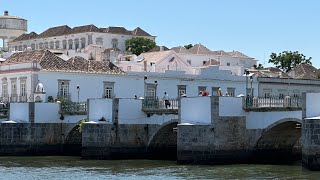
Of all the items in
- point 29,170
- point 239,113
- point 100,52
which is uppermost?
point 100,52

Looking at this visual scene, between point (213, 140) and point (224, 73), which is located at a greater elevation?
point (224, 73)

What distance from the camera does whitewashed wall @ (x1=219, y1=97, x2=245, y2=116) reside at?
36281mm

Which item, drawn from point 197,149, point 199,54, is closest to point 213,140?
point 197,149

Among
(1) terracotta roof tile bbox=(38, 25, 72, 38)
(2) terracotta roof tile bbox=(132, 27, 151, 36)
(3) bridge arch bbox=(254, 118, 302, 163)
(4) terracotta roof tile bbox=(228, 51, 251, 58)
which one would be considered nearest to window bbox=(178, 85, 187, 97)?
(3) bridge arch bbox=(254, 118, 302, 163)

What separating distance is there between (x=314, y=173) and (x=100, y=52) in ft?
157

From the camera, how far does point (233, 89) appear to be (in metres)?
60.8

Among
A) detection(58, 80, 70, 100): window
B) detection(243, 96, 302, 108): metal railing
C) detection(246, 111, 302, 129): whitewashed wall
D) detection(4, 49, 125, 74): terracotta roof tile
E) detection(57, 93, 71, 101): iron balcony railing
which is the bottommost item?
detection(246, 111, 302, 129): whitewashed wall

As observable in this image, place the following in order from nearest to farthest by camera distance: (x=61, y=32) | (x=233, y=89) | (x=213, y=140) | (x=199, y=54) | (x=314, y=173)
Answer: (x=314, y=173)
(x=213, y=140)
(x=233, y=89)
(x=199, y=54)
(x=61, y=32)

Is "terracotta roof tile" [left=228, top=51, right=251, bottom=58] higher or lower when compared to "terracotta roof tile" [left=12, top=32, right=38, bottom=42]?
lower

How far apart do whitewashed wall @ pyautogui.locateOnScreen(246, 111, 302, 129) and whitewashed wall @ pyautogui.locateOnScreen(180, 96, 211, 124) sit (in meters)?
1.95

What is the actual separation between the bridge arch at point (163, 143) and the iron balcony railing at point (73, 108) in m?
5.27

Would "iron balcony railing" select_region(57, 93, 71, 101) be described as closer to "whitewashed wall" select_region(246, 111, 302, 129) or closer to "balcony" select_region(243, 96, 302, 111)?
"balcony" select_region(243, 96, 302, 111)

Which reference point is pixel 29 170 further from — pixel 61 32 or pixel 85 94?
pixel 61 32

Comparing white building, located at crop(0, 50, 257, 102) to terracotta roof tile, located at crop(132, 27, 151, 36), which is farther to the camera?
terracotta roof tile, located at crop(132, 27, 151, 36)
